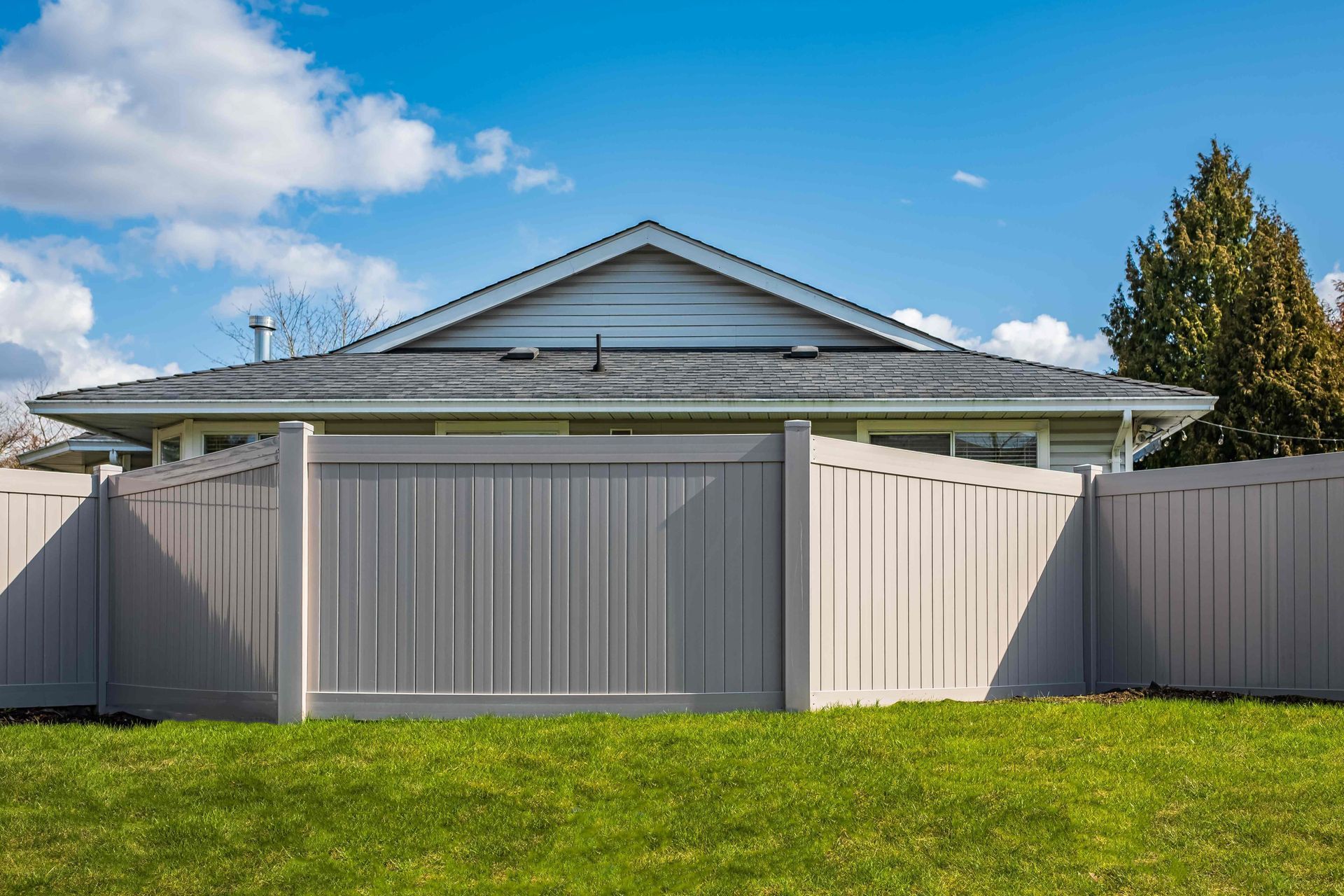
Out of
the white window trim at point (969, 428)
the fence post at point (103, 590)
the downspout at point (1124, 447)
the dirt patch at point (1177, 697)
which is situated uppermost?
the white window trim at point (969, 428)

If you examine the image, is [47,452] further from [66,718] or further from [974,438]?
[974,438]

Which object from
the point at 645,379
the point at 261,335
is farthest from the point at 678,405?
the point at 261,335

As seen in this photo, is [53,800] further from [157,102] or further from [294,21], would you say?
[294,21]

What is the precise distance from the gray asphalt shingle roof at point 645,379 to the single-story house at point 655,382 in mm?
41

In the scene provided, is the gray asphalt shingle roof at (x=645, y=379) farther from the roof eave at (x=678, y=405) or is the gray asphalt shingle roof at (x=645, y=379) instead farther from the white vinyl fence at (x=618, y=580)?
the white vinyl fence at (x=618, y=580)

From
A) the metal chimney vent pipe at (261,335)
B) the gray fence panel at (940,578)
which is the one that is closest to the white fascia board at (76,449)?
the metal chimney vent pipe at (261,335)

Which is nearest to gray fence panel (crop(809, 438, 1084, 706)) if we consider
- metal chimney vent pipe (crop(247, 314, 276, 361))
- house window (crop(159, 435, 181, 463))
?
house window (crop(159, 435, 181, 463))

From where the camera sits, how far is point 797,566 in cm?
670

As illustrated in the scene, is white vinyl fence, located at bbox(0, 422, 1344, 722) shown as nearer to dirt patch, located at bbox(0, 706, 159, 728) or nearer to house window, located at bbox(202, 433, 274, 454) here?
dirt patch, located at bbox(0, 706, 159, 728)

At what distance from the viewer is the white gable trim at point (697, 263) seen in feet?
44.4

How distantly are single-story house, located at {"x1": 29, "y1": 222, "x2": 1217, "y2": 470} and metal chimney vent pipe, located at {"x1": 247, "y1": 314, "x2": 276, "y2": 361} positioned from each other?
217cm

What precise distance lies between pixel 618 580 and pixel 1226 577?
4.60m

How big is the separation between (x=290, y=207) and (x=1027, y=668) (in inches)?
997

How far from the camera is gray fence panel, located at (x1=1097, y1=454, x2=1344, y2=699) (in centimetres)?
720
